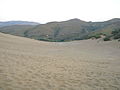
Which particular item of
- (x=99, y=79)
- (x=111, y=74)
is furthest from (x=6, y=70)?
(x=111, y=74)

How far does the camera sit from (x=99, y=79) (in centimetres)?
750

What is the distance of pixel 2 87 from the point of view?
18.0 feet

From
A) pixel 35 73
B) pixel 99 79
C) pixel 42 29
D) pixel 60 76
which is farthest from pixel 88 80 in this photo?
pixel 42 29

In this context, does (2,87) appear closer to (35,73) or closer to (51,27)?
(35,73)

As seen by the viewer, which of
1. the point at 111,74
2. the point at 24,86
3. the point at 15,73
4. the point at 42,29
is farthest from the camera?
the point at 42,29

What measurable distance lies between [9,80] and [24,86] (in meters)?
0.69

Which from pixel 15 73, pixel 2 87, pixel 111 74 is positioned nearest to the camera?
pixel 2 87

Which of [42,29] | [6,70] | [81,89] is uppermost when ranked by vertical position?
[42,29]

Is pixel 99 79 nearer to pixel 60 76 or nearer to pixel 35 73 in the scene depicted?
pixel 60 76

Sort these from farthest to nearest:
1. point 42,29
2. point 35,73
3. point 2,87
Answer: point 42,29 < point 35,73 < point 2,87

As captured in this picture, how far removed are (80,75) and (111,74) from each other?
5.04 feet

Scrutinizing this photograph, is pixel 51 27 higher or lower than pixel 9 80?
higher

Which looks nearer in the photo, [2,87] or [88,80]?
[2,87]

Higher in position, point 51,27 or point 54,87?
point 51,27
